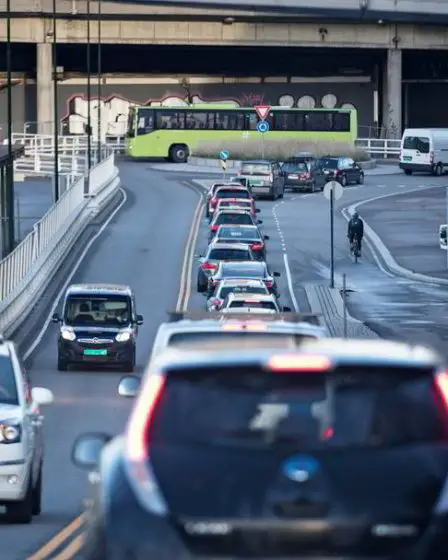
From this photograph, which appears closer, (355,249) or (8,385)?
(8,385)

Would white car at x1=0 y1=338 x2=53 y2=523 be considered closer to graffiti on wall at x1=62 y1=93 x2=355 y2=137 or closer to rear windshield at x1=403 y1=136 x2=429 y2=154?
rear windshield at x1=403 y1=136 x2=429 y2=154

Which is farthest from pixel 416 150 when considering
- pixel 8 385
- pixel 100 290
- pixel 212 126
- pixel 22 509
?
pixel 22 509

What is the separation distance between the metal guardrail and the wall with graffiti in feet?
22.3

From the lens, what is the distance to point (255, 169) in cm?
7181

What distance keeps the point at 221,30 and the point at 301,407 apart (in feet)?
297

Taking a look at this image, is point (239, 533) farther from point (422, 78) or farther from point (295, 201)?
point (422, 78)

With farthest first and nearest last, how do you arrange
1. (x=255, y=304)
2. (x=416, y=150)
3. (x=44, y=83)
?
(x=44, y=83) → (x=416, y=150) → (x=255, y=304)

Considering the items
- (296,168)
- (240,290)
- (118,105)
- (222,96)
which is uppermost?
(222,96)

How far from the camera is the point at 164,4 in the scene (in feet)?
302

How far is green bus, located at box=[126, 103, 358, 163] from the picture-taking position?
89.4 meters

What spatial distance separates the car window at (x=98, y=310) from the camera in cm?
3447

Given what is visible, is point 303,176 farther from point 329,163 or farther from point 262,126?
point 262,126

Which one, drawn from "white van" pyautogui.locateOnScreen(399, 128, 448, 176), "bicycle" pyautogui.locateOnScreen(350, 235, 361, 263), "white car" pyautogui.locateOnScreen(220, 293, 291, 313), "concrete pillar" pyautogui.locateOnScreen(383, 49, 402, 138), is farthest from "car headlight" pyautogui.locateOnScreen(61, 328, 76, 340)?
"concrete pillar" pyautogui.locateOnScreen(383, 49, 402, 138)

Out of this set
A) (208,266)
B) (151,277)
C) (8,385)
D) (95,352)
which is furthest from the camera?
(151,277)
